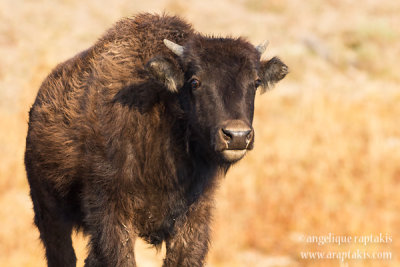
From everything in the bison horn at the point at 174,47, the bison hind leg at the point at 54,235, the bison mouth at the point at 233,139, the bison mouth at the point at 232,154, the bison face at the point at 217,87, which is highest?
the bison horn at the point at 174,47

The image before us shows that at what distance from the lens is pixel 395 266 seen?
1335 cm

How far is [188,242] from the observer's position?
637 centimetres

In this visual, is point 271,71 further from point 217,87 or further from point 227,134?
point 227,134

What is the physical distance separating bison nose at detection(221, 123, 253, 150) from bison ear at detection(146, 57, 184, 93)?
2.73ft

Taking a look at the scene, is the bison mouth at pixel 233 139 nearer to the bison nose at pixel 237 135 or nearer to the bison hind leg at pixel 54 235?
the bison nose at pixel 237 135

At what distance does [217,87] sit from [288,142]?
12.9 m

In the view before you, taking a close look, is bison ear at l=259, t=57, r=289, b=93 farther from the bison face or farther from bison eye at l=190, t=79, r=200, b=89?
bison eye at l=190, t=79, r=200, b=89

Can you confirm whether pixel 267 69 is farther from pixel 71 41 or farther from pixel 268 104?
pixel 71 41

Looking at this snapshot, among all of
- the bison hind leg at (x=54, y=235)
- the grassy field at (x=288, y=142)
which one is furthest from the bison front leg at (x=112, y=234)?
the bison hind leg at (x=54, y=235)

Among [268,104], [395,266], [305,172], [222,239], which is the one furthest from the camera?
[268,104]

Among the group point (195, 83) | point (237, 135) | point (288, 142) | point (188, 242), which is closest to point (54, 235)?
point (188, 242)

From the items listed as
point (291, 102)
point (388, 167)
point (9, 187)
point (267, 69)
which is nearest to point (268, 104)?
point (291, 102)

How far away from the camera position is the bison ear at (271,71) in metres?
6.52

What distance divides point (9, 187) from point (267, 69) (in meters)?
10.9
